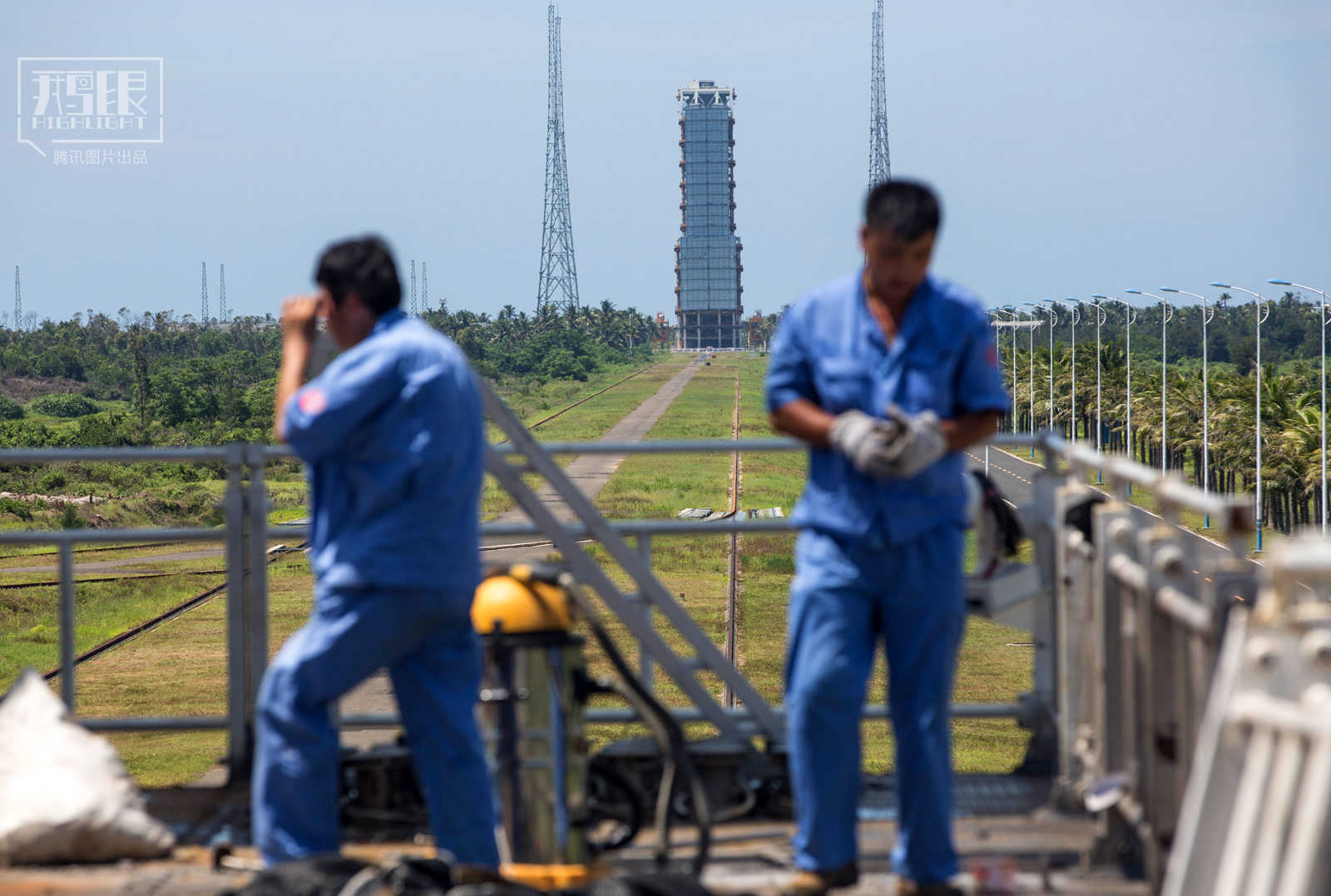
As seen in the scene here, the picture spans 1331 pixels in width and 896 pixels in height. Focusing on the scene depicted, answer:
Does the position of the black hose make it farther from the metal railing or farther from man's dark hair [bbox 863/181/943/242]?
man's dark hair [bbox 863/181/943/242]

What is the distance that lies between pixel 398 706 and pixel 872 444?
1.34 metres

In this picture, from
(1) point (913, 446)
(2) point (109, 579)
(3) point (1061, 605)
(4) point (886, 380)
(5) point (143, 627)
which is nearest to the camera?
(1) point (913, 446)

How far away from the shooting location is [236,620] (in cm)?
469

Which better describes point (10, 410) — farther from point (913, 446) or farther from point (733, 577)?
point (913, 446)

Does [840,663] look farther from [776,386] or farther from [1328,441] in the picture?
[1328,441]

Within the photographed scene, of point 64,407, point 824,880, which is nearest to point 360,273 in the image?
point 824,880

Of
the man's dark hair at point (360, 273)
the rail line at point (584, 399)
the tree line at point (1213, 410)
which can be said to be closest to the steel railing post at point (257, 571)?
the man's dark hair at point (360, 273)

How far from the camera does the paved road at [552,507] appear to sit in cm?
2239

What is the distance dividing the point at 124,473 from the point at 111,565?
23.2ft

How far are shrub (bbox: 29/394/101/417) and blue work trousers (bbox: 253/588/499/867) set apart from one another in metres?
87.7

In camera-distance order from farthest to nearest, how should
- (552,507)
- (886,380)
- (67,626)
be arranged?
(552,507)
(67,626)
(886,380)

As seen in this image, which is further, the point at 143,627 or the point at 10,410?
the point at 10,410

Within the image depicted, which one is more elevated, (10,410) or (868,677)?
(10,410)

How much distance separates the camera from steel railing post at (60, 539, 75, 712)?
4.73 m
